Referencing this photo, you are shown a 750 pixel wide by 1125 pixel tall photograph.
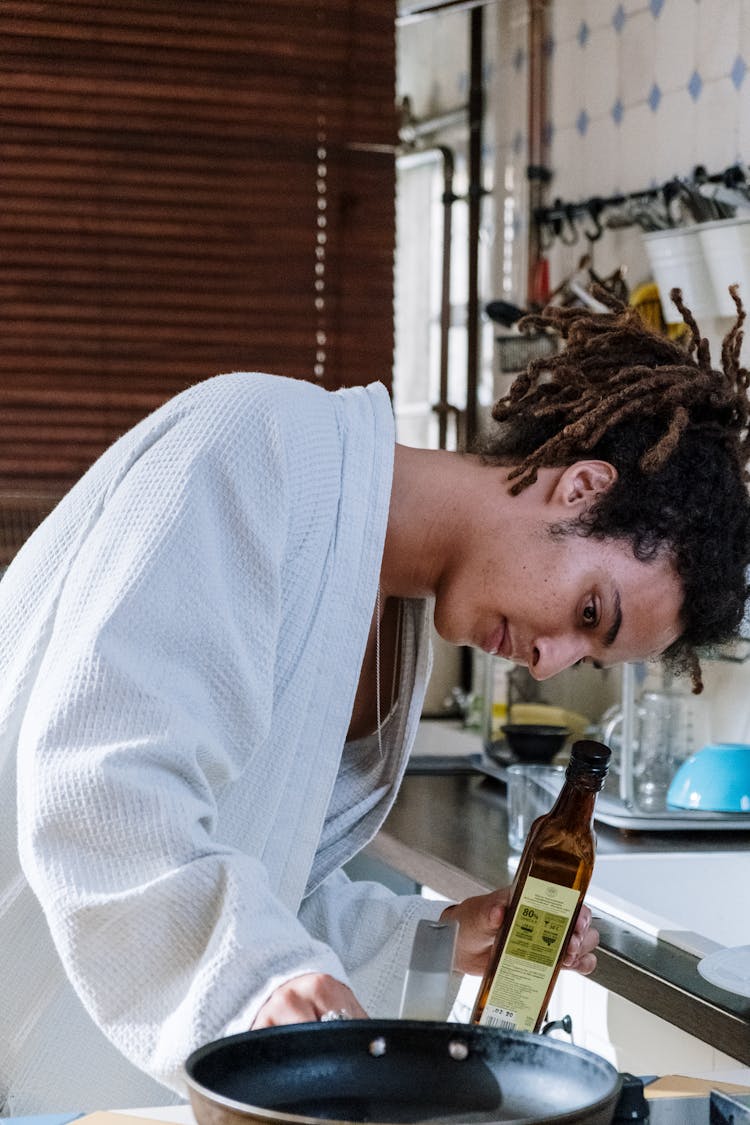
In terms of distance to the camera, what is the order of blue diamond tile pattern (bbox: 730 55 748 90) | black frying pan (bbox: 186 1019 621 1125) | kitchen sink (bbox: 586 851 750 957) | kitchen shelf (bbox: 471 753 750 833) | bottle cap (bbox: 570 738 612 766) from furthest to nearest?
blue diamond tile pattern (bbox: 730 55 748 90)
kitchen shelf (bbox: 471 753 750 833)
kitchen sink (bbox: 586 851 750 957)
bottle cap (bbox: 570 738 612 766)
black frying pan (bbox: 186 1019 621 1125)

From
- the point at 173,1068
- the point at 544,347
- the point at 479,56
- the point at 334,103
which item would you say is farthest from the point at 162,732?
the point at 479,56

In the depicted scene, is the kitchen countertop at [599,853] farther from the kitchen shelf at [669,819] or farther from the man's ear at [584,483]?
the man's ear at [584,483]

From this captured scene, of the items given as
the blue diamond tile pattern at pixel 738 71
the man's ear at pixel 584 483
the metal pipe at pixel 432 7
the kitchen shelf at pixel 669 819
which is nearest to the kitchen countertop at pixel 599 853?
the kitchen shelf at pixel 669 819

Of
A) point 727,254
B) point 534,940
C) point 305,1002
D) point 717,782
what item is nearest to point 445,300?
point 727,254

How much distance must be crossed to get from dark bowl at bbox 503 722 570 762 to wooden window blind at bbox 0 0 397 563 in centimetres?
83

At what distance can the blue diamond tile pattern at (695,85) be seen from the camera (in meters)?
2.24

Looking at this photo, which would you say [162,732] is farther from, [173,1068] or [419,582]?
[419,582]

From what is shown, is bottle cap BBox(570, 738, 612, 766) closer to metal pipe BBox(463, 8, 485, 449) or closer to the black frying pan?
the black frying pan

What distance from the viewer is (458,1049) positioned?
2.34ft

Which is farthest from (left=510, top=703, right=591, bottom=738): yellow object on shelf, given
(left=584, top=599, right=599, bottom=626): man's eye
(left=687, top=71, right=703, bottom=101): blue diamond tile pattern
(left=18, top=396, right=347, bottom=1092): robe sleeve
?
(left=18, top=396, right=347, bottom=1092): robe sleeve

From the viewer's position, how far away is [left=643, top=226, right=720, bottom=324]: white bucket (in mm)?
2090

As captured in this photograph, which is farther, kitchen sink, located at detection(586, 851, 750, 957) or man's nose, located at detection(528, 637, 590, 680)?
kitchen sink, located at detection(586, 851, 750, 957)

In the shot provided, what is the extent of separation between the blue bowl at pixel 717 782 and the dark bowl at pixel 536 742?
345 mm

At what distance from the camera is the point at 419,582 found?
4.04 ft
